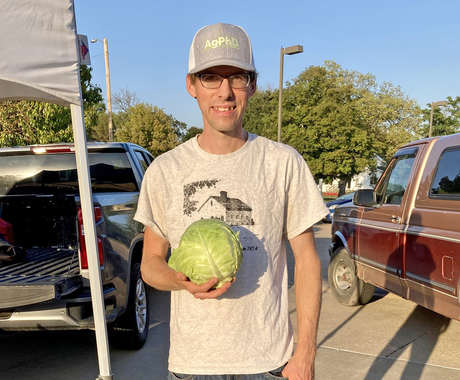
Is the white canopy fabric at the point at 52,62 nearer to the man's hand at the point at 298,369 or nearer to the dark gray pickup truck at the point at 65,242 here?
the dark gray pickup truck at the point at 65,242

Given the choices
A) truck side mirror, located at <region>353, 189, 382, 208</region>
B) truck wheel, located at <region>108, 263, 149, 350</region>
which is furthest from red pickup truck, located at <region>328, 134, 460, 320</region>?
truck wheel, located at <region>108, 263, 149, 350</region>

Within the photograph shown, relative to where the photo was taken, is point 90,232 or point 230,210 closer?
point 230,210

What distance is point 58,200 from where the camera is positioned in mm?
5227

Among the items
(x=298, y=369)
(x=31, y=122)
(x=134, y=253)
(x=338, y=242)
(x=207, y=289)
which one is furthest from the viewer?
(x=31, y=122)

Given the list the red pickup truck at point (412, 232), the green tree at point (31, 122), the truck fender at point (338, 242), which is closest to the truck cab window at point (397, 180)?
the red pickup truck at point (412, 232)

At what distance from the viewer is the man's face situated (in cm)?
185

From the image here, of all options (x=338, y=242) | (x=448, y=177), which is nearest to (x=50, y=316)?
(x=448, y=177)

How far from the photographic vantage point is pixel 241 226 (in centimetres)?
179

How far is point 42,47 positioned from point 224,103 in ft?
5.04

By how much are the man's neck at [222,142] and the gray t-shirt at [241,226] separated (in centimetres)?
3

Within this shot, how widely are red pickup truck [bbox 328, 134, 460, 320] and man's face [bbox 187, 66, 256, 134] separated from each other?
3.20 metres

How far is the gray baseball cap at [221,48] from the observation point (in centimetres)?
180

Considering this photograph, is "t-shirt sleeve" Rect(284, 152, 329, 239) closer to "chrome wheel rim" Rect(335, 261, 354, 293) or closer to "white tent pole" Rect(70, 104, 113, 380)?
"white tent pole" Rect(70, 104, 113, 380)

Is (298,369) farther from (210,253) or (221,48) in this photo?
(221,48)
